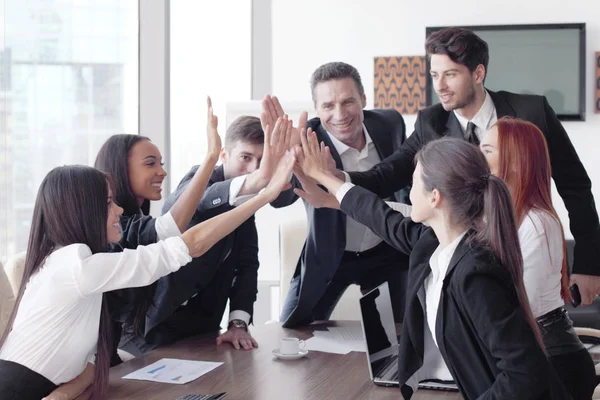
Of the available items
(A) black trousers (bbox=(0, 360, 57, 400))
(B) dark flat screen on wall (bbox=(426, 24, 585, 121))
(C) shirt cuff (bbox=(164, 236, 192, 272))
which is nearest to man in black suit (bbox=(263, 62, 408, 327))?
(C) shirt cuff (bbox=(164, 236, 192, 272))

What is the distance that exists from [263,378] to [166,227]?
0.72 m

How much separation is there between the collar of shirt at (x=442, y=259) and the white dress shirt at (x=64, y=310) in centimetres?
76

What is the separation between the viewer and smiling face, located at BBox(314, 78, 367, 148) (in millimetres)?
3080

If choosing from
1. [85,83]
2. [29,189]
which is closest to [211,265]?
[29,189]

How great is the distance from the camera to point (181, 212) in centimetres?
264

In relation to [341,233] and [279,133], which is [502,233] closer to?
[279,133]

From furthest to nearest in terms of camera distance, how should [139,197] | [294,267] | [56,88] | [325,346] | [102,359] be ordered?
[56,88]
[294,267]
[139,197]
[325,346]
[102,359]

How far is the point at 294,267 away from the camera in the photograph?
3.48 m

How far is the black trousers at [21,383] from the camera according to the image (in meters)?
1.88

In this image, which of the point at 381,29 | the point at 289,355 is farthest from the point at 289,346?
the point at 381,29

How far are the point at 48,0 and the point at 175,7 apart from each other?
42.1 inches

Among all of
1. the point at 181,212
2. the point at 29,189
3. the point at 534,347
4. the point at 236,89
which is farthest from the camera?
the point at 236,89

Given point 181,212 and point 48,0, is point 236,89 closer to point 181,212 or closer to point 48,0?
point 48,0

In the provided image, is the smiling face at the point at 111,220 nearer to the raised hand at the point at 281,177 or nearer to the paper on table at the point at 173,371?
the paper on table at the point at 173,371
